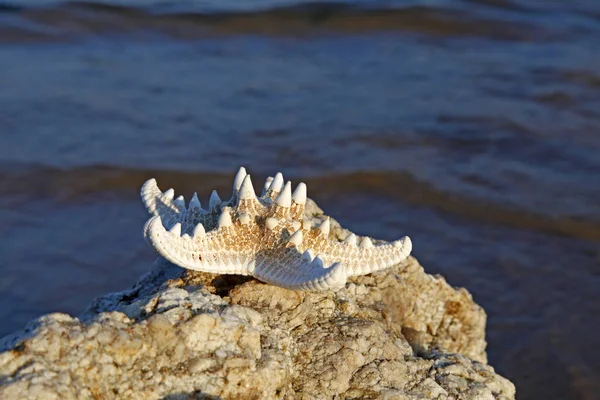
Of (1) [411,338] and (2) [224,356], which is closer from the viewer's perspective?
(2) [224,356]

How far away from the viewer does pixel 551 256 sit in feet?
22.5

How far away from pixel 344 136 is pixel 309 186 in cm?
142

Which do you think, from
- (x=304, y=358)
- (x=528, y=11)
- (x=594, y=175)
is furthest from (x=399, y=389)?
(x=528, y=11)

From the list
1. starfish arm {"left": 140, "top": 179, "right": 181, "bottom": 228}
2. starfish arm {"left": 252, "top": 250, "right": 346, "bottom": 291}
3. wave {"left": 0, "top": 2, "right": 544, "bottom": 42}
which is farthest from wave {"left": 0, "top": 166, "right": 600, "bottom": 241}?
wave {"left": 0, "top": 2, "right": 544, "bottom": 42}

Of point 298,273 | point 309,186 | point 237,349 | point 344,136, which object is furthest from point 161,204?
point 344,136

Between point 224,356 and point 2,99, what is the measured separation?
28.2 feet

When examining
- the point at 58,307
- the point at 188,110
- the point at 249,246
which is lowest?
the point at 58,307

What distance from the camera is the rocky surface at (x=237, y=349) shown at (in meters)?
2.45

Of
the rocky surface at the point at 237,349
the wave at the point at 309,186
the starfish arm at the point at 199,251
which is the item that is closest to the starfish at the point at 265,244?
the starfish arm at the point at 199,251

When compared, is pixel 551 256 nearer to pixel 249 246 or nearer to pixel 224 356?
pixel 249 246

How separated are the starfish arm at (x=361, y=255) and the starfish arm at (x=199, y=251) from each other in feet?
1.28

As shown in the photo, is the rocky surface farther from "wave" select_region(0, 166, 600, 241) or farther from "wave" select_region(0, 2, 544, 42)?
"wave" select_region(0, 2, 544, 42)

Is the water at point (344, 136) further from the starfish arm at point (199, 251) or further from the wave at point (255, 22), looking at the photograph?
the starfish arm at point (199, 251)

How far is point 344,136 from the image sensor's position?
9.41 m
